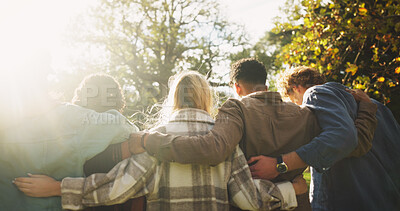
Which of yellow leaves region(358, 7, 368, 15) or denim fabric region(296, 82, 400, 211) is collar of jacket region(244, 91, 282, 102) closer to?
denim fabric region(296, 82, 400, 211)

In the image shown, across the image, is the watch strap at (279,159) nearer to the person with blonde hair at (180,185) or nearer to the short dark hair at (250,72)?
the person with blonde hair at (180,185)

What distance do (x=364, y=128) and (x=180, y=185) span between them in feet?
4.64

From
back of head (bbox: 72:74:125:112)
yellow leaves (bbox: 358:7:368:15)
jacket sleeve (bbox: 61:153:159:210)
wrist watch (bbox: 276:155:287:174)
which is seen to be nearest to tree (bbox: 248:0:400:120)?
yellow leaves (bbox: 358:7:368:15)

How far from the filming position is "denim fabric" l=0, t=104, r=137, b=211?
1.79 m

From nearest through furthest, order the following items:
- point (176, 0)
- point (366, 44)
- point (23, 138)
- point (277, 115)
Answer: point (23, 138) → point (277, 115) → point (366, 44) → point (176, 0)

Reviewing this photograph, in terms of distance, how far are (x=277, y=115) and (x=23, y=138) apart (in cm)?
165

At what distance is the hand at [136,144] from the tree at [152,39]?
415 inches

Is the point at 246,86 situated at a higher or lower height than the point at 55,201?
higher

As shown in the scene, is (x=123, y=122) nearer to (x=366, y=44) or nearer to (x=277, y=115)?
(x=277, y=115)

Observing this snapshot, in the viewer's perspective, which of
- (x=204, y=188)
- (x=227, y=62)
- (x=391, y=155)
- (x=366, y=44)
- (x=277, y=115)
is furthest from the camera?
(x=227, y=62)

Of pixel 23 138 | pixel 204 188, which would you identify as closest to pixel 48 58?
pixel 23 138

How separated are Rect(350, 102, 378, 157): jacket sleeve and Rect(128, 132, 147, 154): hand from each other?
155 centimetres

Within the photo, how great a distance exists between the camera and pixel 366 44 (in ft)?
16.4

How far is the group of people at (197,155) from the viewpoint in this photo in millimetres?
1805
